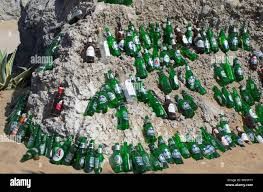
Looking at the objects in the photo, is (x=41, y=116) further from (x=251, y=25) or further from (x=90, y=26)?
(x=251, y=25)

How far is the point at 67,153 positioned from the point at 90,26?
2.33 m

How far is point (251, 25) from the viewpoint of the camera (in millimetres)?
10602

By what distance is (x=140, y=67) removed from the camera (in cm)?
923

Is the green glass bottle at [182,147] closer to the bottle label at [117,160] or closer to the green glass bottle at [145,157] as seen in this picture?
the green glass bottle at [145,157]

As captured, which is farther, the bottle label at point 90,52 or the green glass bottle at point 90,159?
the bottle label at point 90,52

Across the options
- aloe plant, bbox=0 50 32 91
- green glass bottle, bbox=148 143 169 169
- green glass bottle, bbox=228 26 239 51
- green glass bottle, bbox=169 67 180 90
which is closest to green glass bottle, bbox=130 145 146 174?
green glass bottle, bbox=148 143 169 169

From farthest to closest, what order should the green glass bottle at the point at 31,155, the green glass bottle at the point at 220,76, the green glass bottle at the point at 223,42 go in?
1. the green glass bottle at the point at 223,42
2. the green glass bottle at the point at 220,76
3. the green glass bottle at the point at 31,155

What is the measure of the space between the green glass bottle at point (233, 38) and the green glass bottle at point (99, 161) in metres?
3.73

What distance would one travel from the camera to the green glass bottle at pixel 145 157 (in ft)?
26.2

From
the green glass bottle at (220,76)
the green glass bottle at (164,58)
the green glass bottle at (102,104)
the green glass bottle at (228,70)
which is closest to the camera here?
the green glass bottle at (102,104)

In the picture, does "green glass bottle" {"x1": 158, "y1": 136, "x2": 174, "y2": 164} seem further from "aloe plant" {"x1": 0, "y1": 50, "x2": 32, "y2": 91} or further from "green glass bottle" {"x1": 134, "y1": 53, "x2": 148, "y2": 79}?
"aloe plant" {"x1": 0, "y1": 50, "x2": 32, "y2": 91}

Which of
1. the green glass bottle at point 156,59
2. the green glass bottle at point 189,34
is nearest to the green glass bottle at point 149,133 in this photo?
the green glass bottle at point 156,59

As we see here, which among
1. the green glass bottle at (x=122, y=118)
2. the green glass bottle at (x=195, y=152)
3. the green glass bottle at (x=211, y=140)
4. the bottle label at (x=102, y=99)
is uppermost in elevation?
the bottle label at (x=102, y=99)
